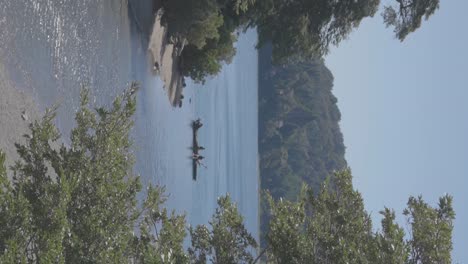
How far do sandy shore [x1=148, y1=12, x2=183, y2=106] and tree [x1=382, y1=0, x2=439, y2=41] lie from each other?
34.1 feet

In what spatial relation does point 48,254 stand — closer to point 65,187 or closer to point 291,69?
point 65,187

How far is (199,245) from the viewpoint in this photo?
625 inches

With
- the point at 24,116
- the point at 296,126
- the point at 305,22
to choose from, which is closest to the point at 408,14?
the point at 305,22

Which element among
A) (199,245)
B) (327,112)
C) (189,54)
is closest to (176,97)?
(189,54)

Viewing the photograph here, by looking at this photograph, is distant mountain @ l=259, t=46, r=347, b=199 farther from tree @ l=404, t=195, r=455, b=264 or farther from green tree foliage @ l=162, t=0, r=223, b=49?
tree @ l=404, t=195, r=455, b=264

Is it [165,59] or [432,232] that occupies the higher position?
[165,59]

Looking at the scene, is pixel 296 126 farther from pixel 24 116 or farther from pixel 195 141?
pixel 24 116

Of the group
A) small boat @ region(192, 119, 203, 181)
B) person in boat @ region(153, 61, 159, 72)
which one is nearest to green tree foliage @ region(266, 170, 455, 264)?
person in boat @ region(153, 61, 159, 72)

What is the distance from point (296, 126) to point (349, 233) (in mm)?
147463

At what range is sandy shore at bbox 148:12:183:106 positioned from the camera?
36.8 meters

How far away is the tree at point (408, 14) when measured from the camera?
3800 cm

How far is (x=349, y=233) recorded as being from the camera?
1516cm

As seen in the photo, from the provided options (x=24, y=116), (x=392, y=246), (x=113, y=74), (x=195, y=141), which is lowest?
(x=392, y=246)

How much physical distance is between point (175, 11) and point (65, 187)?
2340cm
